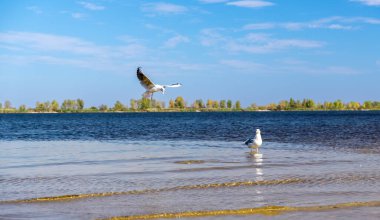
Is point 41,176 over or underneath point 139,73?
underneath

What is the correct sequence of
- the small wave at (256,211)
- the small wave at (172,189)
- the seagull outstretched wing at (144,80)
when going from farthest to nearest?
1. the small wave at (172,189)
2. the seagull outstretched wing at (144,80)
3. the small wave at (256,211)

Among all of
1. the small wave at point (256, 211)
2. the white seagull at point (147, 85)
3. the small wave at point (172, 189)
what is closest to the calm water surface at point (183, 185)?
the small wave at point (172, 189)

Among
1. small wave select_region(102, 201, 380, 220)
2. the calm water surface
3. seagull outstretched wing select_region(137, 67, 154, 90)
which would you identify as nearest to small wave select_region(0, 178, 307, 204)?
the calm water surface

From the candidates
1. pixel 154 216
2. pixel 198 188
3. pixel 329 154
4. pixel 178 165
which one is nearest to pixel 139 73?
pixel 154 216

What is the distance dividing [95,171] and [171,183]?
4.50 meters

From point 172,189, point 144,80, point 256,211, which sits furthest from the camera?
point 172,189

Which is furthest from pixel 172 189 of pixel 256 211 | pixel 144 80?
pixel 144 80

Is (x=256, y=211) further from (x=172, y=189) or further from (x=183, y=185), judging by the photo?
(x=183, y=185)

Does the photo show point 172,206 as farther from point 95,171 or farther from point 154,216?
point 95,171

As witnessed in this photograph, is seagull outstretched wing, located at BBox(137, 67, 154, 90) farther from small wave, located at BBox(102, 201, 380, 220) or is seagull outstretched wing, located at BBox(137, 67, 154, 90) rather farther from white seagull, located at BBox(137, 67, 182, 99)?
small wave, located at BBox(102, 201, 380, 220)

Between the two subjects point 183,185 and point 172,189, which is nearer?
point 172,189

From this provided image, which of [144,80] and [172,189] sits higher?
[144,80]

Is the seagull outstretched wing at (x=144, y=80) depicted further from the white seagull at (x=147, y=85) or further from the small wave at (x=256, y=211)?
the small wave at (x=256, y=211)

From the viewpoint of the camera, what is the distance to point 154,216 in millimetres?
11742
